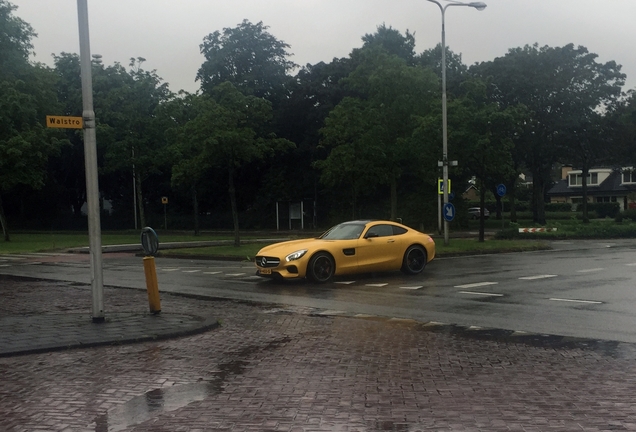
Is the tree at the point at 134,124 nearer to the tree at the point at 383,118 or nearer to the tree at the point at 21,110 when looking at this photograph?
the tree at the point at 21,110

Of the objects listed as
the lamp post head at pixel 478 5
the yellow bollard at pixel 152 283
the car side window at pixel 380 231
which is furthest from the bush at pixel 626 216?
the yellow bollard at pixel 152 283

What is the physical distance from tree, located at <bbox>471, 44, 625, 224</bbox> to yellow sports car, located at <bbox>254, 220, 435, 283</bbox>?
39.0m

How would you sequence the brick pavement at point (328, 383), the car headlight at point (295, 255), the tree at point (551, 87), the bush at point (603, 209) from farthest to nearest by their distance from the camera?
the bush at point (603, 209)
the tree at point (551, 87)
the car headlight at point (295, 255)
the brick pavement at point (328, 383)

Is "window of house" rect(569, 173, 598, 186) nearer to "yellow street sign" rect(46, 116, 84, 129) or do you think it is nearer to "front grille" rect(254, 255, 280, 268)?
"front grille" rect(254, 255, 280, 268)

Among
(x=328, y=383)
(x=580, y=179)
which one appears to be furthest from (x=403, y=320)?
(x=580, y=179)

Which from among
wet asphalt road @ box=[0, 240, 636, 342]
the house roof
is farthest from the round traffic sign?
the house roof

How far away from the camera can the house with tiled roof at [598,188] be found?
8762 cm

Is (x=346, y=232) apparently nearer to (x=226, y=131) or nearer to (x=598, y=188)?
(x=226, y=131)

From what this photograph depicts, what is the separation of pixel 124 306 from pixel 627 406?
9.11 meters

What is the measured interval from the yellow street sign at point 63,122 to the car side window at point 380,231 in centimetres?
851

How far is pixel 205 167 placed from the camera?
3105 centimetres

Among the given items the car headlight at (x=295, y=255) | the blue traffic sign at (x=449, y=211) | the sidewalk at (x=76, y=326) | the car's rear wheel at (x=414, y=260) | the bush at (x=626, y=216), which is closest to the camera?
the sidewalk at (x=76, y=326)

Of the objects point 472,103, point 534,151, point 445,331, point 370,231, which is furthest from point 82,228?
point 445,331

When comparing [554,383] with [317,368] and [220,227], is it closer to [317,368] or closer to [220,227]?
[317,368]
